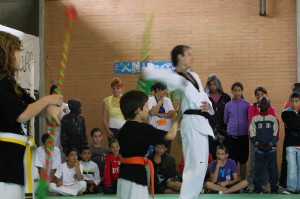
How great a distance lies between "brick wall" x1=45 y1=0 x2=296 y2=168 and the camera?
12.5 m

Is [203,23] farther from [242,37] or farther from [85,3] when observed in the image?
[85,3]

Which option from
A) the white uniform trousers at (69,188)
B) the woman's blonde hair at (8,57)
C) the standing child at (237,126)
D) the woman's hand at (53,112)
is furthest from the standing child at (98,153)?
the woman's blonde hair at (8,57)

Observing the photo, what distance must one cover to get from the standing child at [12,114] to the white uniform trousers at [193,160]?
2.79 meters

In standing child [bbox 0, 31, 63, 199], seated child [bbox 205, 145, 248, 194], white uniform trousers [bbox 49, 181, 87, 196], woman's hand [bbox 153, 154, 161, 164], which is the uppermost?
standing child [bbox 0, 31, 63, 199]

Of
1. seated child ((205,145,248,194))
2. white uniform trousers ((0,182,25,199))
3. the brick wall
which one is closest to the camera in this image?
white uniform trousers ((0,182,25,199))

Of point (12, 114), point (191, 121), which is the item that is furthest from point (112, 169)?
point (12, 114)

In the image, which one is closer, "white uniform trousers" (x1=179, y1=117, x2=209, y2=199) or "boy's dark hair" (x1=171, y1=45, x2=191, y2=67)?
"white uniform trousers" (x1=179, y1=117, x2=209, y2=199)

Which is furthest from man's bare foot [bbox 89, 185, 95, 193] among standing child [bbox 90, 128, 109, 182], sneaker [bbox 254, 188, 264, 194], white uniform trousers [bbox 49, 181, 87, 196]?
sneaker [bbox 254, 188, 264, 194]

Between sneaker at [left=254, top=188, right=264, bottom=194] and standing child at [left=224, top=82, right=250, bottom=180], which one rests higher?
standing child at [left=224, top=82, right=250, bottom=180]

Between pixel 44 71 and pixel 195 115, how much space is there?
7.30m

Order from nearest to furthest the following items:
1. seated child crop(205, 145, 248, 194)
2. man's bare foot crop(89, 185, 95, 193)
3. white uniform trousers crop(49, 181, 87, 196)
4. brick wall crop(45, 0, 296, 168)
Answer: seated child crop(205, 145, 248, 194), white uniform trousers crop(49, 181, 87, 196), man's bare foot crop(89, 185, 95, 193), brick wall crop(45, 0, 296, 168)

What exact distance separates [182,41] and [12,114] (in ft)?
30.4

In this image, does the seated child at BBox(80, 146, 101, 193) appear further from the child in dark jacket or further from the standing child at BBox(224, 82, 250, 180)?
the standing child at BBox(224, 82, 250, 180)

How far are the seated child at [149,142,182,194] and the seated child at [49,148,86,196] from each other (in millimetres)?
1211
